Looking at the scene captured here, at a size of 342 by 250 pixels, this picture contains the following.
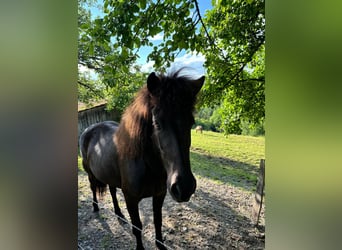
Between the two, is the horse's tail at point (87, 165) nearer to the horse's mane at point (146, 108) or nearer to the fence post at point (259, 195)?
the horse's mane at point (146, 108)

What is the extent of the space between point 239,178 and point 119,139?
Result: 1.80ft

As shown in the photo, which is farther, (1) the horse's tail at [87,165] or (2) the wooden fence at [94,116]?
(1) the horse's tail at [87,165]

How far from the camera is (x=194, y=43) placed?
1.00 m

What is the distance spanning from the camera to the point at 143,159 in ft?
3.27

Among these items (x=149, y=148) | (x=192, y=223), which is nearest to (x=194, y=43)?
(x=149, y=148)

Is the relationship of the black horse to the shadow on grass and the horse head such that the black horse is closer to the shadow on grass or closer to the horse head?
the horse head

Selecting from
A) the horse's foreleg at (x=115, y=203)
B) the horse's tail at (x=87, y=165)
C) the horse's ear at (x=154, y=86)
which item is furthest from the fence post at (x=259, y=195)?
the horse's tail at (x=87, y=165)

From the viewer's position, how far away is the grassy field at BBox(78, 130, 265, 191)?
94cm

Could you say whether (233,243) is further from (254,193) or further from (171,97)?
(171,97)

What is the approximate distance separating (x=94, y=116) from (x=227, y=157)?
0.61 meters

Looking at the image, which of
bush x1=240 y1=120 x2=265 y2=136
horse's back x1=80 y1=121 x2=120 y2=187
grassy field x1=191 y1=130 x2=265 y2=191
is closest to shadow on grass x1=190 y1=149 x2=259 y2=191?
grassy field x1=191 y1=130 x2=265 y2=191

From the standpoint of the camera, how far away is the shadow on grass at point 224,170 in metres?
0.98

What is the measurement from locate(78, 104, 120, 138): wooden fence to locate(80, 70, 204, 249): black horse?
0.14 feet

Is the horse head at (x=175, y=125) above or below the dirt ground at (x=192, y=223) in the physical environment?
above
